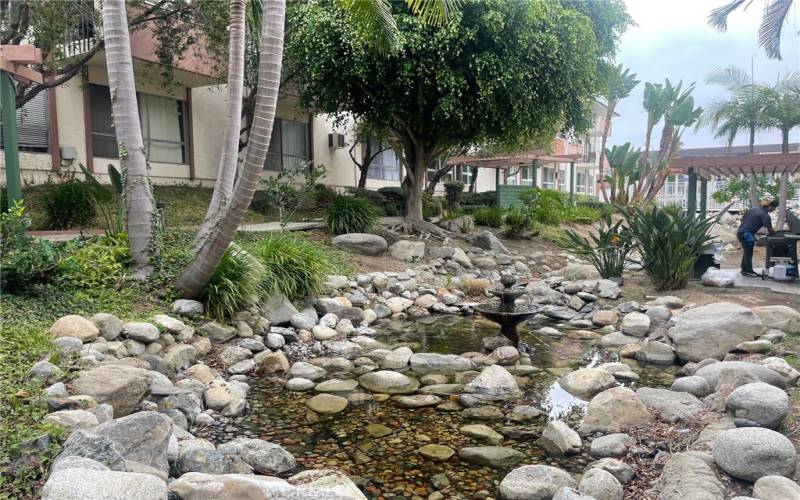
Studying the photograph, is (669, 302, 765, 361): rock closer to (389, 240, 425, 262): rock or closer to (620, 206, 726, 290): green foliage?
(620, 206, 726, 290): green foliage

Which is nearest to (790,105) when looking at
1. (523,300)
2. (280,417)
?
(523,300)

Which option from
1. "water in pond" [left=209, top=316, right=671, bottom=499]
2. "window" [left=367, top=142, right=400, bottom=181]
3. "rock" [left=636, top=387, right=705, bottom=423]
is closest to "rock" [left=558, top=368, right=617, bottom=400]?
"water in pond" [left=209, top=316, right=671, bottom=499]

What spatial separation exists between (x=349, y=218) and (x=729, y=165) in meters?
7.80

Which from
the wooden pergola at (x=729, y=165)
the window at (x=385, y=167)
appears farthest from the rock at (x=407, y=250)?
the window at (x=385, y=167)

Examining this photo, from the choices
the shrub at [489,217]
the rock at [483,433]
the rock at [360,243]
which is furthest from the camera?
the shrub at [489,217]

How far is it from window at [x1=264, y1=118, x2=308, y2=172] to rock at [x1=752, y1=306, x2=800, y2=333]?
14.4m

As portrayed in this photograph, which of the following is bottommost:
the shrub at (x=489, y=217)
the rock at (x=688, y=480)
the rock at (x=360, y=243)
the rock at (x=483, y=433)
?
the rock at (x=483, y=433)

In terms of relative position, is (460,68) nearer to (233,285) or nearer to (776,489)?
(233,285)

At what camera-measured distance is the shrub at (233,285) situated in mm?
6902

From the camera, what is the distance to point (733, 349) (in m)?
6.10

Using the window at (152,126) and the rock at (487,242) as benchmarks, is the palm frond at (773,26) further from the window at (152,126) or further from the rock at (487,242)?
the window at (152,126)

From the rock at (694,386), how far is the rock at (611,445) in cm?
128

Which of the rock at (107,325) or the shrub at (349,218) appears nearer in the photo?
the rock at (107,325)

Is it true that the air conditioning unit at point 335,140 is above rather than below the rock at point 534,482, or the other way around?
above
